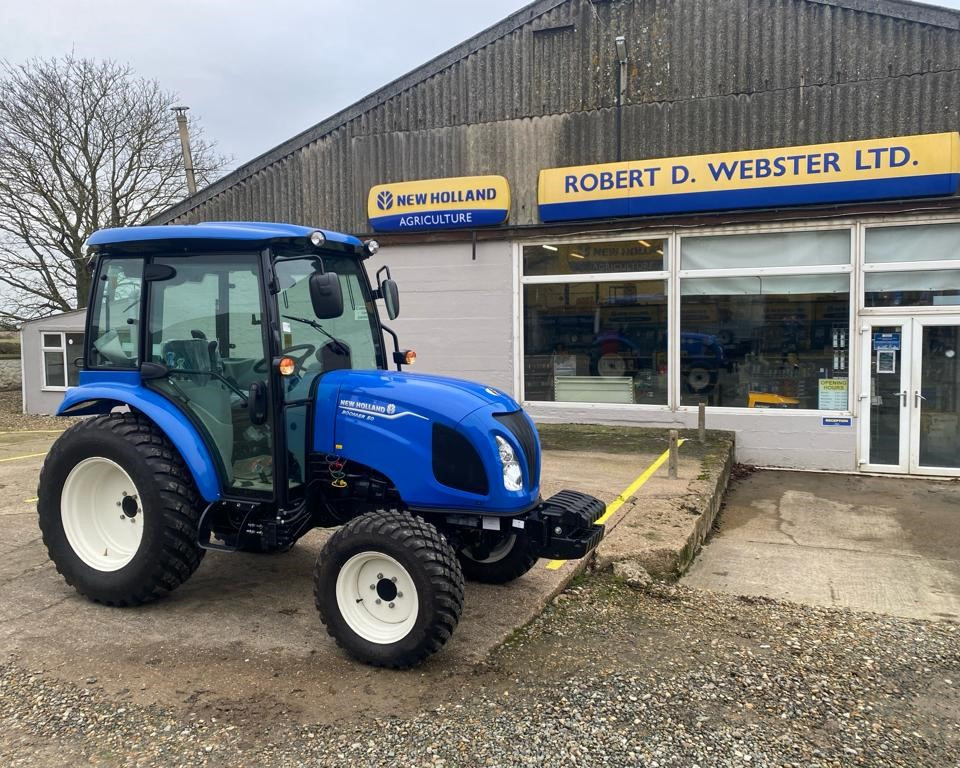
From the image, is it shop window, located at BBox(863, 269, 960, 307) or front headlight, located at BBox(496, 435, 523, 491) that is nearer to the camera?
front headlight, located at BBox(496, 435, 523, 491)

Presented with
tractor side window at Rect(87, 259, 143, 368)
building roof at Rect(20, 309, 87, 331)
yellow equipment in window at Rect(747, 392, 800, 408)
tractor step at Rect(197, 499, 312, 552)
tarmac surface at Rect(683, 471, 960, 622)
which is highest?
building roof at Rect(20, 309, 87, 331)

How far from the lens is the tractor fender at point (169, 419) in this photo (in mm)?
4453

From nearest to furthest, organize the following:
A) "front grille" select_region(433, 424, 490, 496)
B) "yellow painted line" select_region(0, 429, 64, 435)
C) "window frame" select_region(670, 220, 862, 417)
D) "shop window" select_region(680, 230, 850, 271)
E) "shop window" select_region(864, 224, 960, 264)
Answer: "front grille" select_region(433, 424, 490, 496) < "shop window" select_region(864, 224, 960, 264) < "window frame" select_region(670, 220, 862, 417) < "shop window" select_region(680, 230, 850, 271) < "yellow painted line" select_region(0, 429, 64, 435)

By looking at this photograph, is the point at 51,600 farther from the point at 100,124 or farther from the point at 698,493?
the point at 100,124

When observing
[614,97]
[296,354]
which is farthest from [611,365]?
[296,354]

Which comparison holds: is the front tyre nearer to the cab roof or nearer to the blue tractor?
the blue tractor

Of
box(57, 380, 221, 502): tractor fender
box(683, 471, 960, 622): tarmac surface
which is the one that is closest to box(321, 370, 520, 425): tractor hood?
box(57, 380, 221, 502): tractor fender

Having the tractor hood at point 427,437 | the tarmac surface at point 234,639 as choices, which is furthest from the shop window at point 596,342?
the tractor hood at point 427,437

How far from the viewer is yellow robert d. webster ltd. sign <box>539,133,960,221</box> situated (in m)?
9.43

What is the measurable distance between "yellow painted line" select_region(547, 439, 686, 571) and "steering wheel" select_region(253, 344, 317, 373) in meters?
2.26

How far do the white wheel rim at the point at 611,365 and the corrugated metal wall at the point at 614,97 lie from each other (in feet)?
7.96

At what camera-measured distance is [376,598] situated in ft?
13.1

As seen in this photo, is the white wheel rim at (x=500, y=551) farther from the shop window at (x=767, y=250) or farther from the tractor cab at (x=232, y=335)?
the shop window at (x=767, y=250)

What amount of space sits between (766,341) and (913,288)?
6.29ft
